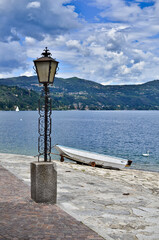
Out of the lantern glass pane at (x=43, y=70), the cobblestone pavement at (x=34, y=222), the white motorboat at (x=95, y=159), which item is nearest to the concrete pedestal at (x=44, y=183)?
the cobblestone pavement at (x=34, y=222)

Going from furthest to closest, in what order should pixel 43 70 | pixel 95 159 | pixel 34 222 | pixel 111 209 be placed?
pixel 95 159
pixel 43 70
pixel 111 209
pixel 34 222

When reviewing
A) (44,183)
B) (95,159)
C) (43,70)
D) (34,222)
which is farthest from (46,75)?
(95,159)

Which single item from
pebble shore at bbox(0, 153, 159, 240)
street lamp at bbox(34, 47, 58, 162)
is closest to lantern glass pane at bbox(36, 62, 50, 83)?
street lamp at bbox(34, 47, 58, 162)

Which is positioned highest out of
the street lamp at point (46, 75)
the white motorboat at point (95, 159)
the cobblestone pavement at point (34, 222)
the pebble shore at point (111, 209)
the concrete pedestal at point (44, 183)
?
the street lamp at point (46, 75)

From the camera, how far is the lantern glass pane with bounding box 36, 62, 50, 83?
8.86m

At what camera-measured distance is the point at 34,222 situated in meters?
6.53

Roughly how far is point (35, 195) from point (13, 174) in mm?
5234

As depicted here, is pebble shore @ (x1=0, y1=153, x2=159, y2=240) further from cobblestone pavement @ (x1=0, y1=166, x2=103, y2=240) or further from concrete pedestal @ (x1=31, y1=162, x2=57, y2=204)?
concrete pedestal @ (x1=31, y1=162, x2=57, y2=204)

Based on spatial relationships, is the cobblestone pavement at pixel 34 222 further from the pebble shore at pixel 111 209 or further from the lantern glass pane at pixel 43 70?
the lantern glass pane at pixel 43 70

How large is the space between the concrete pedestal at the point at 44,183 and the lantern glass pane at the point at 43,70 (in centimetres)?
274

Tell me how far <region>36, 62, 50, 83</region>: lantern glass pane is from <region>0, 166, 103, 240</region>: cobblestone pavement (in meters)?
3.88

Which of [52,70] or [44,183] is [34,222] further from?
[52,70]

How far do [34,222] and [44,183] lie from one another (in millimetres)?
1931

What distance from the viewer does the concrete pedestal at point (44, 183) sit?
329 inches
